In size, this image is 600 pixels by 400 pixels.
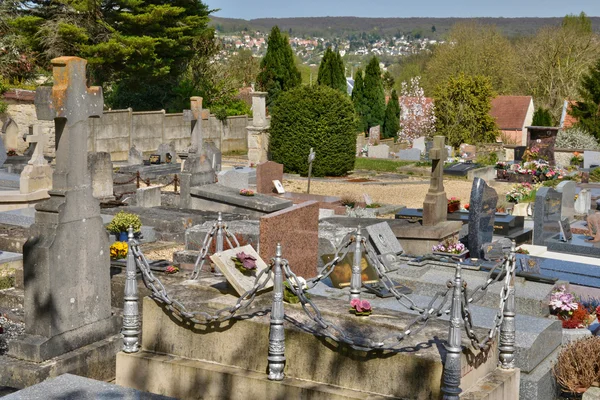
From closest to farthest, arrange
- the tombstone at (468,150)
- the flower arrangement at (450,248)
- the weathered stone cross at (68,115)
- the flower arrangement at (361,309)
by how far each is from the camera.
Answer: the flower arrangement at (361,309), the weathered stone cross at (68,115), the flower arrangement at (450,248), the tombstone at (468,150)

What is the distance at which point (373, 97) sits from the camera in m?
47.4

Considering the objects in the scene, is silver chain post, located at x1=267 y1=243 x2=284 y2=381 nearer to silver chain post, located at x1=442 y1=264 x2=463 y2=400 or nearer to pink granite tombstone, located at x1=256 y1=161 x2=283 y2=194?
silver chain post, located at x1=442 y1=264 x2=463 y2=400

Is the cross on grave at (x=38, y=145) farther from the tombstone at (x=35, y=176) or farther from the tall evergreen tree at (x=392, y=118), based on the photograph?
the tall evergreen tree at (x=392, y=118)

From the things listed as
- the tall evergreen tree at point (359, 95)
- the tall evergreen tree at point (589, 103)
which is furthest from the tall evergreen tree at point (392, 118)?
the tall evergreen tree at point (589, 103)

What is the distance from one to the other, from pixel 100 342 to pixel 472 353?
3.92 m

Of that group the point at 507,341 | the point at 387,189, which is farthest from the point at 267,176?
the point at 507,341

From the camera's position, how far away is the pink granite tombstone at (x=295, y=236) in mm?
10641

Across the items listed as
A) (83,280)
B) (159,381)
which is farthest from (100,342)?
(159,381)

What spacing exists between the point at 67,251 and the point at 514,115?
5013cm

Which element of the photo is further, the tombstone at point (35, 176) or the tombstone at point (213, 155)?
the tombstone at point (213, 155)

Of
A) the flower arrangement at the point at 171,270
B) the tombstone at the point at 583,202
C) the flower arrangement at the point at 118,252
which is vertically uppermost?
the flower arrangement at the point at 171,270

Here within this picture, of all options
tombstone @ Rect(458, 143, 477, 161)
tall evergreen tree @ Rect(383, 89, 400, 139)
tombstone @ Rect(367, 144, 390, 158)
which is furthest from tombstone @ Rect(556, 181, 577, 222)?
tall evergreen tree @ Rect(383, 89, 400, 139)

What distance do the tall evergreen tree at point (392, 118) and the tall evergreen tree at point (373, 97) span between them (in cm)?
39

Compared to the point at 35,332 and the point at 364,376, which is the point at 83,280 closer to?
the point at 35,332
